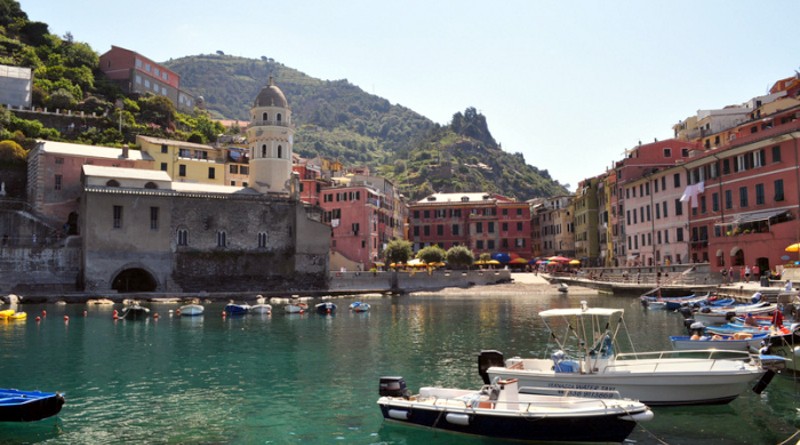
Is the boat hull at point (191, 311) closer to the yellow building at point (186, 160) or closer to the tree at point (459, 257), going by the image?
the yellow building at point (186, 160)

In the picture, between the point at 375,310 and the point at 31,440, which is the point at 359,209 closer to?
the point at 375,310

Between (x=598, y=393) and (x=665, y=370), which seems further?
(x=665, y=370)

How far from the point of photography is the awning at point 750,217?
4719cm

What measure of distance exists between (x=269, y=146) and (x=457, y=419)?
6371cm

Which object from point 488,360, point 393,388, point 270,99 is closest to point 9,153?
point 270,99

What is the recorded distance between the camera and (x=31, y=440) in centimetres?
1511

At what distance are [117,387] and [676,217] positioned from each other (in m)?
55.5

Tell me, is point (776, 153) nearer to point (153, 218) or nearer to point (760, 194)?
point (760, 194)

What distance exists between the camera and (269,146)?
7438 centimetres

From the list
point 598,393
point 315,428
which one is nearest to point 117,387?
point 315,428

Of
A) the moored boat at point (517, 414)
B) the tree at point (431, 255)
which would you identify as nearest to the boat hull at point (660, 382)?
the moored boat at point (517, 414)

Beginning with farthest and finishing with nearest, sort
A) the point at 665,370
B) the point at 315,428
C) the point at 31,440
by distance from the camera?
the point at 665,370 < the point at 315,428 < the point at 31,440

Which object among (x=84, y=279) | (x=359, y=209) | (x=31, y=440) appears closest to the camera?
(x=31, y=440)

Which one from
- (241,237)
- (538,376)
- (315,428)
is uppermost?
Answer: (241,237)
